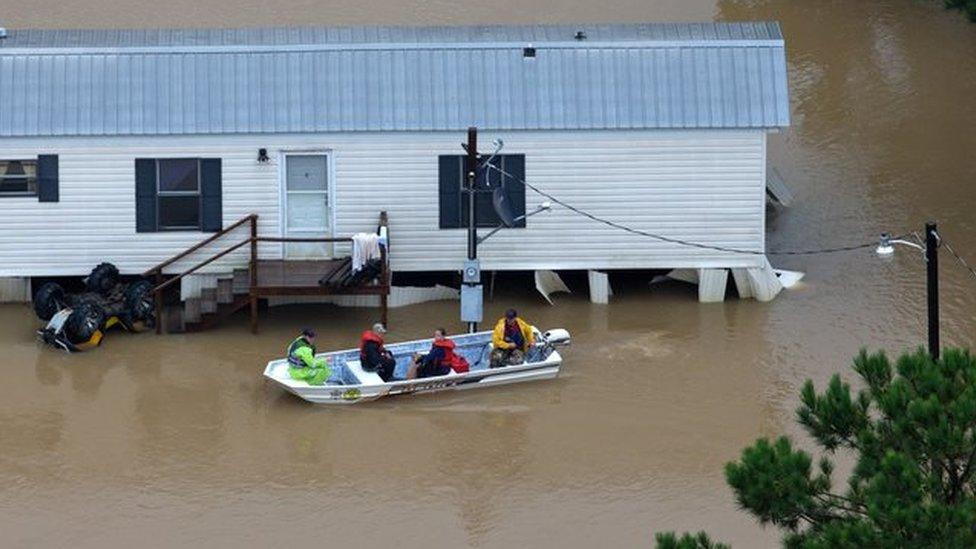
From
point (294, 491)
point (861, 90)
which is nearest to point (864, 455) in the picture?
point (294, 491)

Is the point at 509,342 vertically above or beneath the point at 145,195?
beneath

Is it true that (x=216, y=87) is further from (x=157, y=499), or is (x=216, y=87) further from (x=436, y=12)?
(x=436, y=12)

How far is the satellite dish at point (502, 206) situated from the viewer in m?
31.8

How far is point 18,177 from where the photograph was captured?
32781mm

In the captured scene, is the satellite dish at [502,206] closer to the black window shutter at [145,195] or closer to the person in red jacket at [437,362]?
the person in red jacket at [437,362]

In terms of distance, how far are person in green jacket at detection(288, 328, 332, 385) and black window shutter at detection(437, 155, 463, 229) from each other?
4914 mm

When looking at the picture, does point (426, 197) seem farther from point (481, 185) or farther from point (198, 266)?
point (198, 266)

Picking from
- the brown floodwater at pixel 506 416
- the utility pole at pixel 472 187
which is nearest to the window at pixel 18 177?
the brown floodwater at pixel 506 416

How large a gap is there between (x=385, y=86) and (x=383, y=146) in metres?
1.02

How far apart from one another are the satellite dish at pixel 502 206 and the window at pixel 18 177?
7.64 metres

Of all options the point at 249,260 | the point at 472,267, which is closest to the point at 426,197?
the point at 472,267

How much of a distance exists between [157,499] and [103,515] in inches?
30.4

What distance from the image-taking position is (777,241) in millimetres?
36281

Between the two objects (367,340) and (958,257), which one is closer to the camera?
(367,340)
